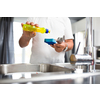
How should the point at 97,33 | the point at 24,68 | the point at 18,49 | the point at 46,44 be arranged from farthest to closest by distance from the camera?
1. the point at 18,49
2. the point at 97,33
3. the point at 46,44
4. the point at 24,68

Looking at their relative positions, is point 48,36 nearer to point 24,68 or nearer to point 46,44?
point 46,44

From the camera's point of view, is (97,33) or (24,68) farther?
(97,33)

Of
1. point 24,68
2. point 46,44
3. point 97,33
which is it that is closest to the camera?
point 24,68

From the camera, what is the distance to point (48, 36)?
1217 millimetres

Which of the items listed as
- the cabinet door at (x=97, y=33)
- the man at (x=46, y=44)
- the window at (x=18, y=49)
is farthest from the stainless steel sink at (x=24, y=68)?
the window at (x=18, y=49)

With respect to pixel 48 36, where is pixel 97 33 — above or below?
above

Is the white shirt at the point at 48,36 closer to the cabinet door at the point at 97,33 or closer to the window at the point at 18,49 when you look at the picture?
the cabinet door at the point at 97,33

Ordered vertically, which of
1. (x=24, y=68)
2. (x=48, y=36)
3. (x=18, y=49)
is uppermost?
(x=48, y=36)

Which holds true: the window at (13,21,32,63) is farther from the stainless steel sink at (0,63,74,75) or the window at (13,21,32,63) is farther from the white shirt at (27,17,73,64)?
the stainless steel sink at (0,63,74,75)

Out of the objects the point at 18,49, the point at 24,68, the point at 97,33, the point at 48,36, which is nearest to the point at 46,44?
the point at 48,36

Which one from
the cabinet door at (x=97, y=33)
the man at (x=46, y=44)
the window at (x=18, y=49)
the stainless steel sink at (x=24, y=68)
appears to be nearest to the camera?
the stainless steel sink at (x=24, y=68)

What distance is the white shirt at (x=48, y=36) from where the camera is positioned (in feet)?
3.92
